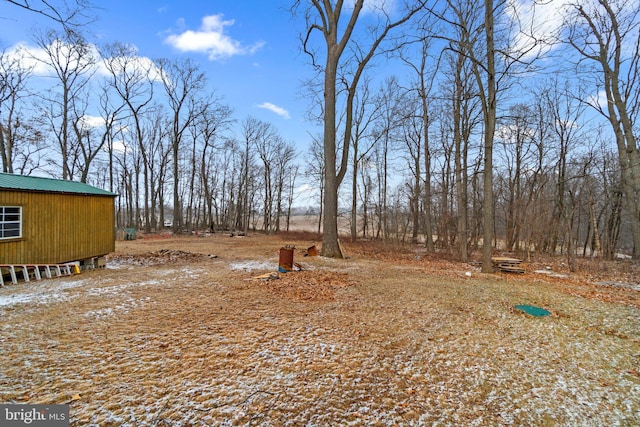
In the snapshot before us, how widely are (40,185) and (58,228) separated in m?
A: 1.33

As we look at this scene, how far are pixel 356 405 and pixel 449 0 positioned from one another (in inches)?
459

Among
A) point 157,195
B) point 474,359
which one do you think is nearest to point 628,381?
point 474,359

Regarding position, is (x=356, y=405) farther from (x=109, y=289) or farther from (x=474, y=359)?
(x=109, y=289)

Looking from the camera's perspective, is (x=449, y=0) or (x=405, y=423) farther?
(x=449, y=0)

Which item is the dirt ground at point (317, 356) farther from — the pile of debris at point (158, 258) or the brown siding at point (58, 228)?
the pile of debris at point (158, 258)

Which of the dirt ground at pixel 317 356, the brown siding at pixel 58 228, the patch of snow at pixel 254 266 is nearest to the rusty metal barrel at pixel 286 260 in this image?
the patch of snow at pixel 254 266

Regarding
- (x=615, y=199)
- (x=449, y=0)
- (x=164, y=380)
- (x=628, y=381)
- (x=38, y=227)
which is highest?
(x=449, y=0)

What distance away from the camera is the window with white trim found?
22.8 feet

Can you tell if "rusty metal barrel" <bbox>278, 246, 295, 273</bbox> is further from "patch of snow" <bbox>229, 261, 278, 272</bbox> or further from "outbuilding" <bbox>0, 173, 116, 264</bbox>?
"outbuilding" <bbox>0, 173, 116, 264</bbox>

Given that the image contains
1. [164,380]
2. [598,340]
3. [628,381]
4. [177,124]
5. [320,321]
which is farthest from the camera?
[177,124]

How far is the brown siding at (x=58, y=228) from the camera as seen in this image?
23.9 feet

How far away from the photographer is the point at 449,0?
9.10 m

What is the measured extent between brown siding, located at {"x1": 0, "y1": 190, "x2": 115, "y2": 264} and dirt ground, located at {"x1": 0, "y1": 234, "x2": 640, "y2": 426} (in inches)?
78.4

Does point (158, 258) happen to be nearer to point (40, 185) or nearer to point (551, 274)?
point (40, 185)
